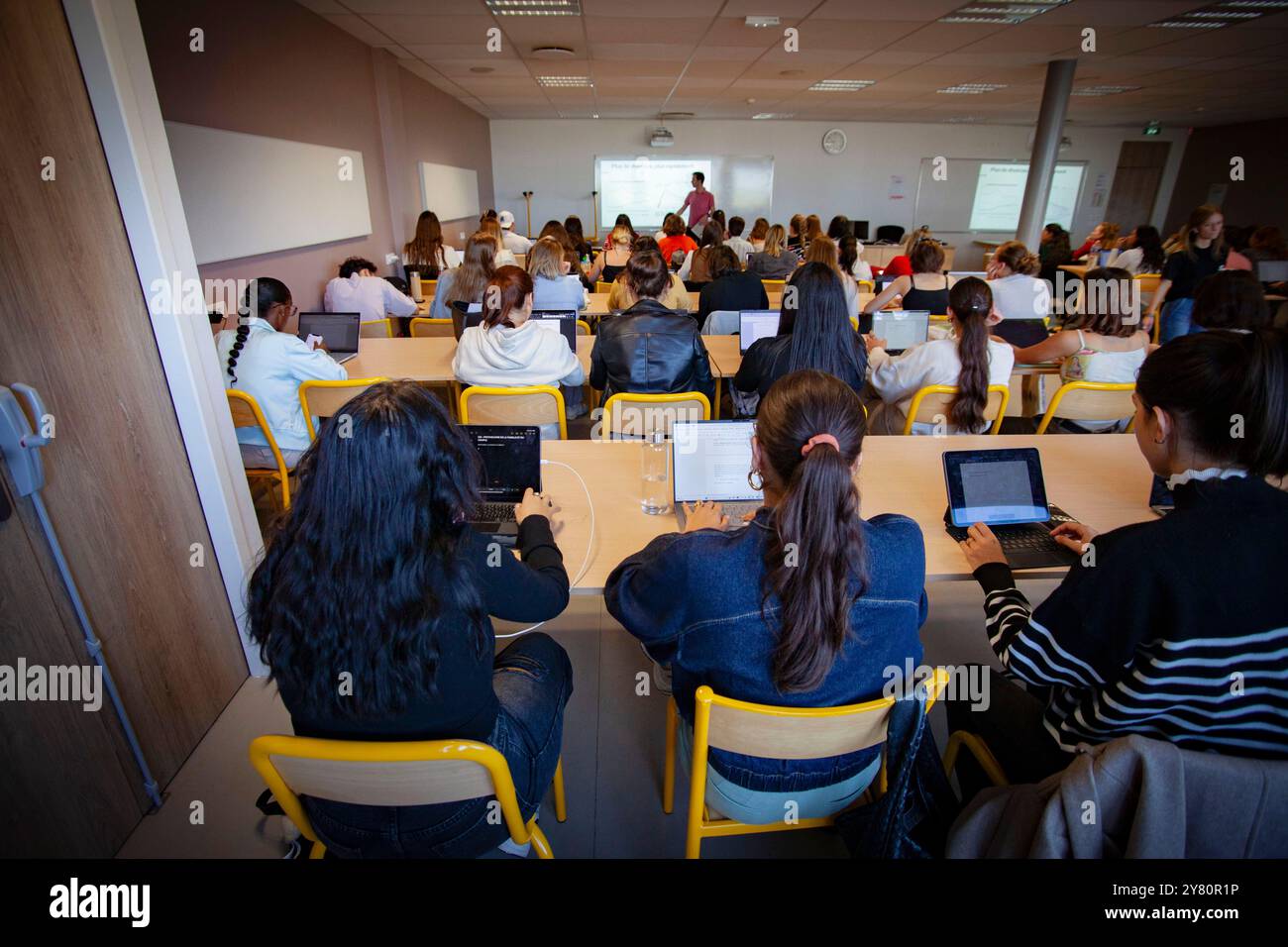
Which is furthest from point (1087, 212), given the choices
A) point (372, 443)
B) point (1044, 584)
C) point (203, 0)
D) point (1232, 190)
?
point (372, 443)

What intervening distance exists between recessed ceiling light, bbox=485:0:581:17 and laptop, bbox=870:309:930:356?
2942mm

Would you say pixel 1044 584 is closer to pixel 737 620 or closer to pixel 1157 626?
pixel 1157 626

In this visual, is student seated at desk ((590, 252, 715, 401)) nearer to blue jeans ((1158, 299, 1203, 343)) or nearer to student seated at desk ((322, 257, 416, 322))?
student seated at desk ((322, 257, 416, 322))

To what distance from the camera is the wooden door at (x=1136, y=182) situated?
41.4 ft

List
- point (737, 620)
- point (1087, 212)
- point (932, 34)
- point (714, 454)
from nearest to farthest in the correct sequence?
point (737, 620) → point (714, 454) → point (932, 34) → point (1087, 212)

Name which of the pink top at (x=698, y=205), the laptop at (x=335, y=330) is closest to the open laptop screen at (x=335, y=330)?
the laptop at (x=335, y=330)

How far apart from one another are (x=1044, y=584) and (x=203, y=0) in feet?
16.9

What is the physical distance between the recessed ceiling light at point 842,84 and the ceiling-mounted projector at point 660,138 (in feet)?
13.4

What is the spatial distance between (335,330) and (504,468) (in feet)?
7.33

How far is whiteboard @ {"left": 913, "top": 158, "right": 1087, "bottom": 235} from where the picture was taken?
12195 mm

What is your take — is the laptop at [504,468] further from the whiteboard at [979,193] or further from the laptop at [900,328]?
the whiteboard at [979,193]

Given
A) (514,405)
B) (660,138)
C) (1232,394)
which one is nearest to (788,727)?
(1232,394)

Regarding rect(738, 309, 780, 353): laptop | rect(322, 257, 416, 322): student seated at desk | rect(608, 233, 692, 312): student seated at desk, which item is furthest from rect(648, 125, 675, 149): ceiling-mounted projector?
rect(738, 309, 780, 353): laptop

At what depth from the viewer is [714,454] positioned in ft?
5.82
